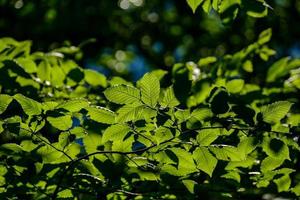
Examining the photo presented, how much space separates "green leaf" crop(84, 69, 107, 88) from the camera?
10.2 ft

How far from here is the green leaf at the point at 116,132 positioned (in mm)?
1887

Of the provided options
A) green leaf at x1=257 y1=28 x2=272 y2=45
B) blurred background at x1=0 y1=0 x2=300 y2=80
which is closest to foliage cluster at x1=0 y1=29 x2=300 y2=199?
green leaf at x1=257 y1=28 x2=272 y2=45

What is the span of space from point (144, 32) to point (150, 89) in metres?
6.98

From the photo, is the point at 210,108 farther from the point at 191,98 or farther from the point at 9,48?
the point at 9,48

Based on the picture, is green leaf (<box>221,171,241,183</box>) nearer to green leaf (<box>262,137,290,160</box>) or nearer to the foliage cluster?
the foliage cluster

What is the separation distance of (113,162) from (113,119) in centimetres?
28

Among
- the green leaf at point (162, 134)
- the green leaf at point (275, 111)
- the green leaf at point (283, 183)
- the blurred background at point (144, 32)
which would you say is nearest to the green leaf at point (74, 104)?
the green leaf at point (162, 134)

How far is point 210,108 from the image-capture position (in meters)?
2.11

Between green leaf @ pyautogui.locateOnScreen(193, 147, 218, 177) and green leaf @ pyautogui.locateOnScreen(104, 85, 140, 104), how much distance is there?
0.35 m

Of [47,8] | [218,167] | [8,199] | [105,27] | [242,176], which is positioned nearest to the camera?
[8,199]

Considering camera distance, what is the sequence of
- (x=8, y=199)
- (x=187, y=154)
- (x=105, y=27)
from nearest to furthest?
(x=187, y=154) < (x=8, y=199) < (x=105, y=27)

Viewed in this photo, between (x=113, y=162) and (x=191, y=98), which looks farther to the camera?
(x=191, y=98)

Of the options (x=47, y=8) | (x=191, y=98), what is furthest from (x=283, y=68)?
(x=47, y=8)

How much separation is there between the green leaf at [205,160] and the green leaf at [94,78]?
4.43 feet
